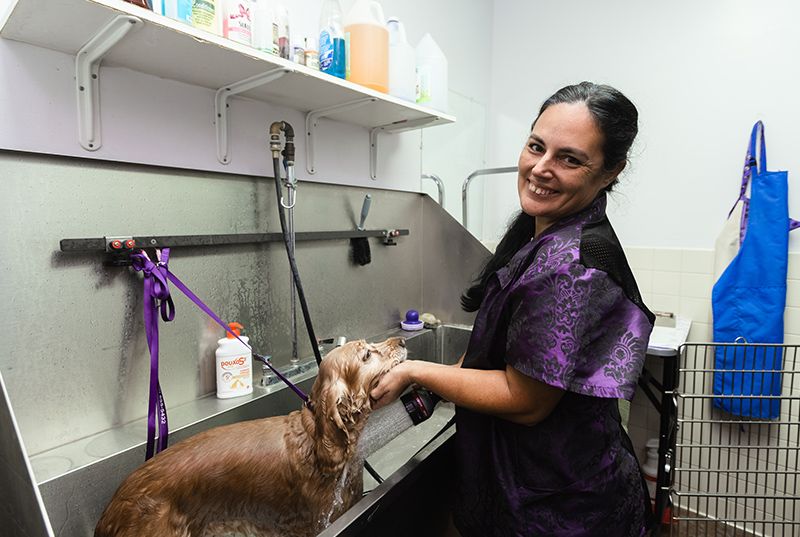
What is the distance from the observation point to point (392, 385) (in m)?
0.90

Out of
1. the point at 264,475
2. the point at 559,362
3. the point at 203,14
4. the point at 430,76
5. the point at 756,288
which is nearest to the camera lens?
the point at 559,362

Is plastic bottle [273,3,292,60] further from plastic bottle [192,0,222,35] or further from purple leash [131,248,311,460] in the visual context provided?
purple leash [131,248,311,460]

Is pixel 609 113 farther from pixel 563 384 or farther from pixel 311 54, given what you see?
pixel 311 54

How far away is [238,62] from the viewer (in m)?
1.08

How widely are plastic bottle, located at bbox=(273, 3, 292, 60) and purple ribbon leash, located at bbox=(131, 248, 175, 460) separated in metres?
0.63

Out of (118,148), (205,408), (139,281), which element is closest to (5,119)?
(118,148)

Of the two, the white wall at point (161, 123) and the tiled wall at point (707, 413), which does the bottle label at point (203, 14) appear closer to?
the white wall at point (161, 123)

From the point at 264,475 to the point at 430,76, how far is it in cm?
148

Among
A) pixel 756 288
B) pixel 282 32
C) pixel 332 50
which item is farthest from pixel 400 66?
pixel 756 288

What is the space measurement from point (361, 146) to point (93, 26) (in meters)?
1.02

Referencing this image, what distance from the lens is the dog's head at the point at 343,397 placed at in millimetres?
864

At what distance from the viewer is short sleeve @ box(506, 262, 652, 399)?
762mm

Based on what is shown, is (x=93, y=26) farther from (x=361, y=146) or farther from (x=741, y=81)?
(x=741, y=81)

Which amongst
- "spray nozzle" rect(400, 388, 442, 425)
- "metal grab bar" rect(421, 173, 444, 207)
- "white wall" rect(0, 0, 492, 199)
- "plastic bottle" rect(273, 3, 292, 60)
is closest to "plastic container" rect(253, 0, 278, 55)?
"plastic bottle" rect(273, 3, 292, 60)
